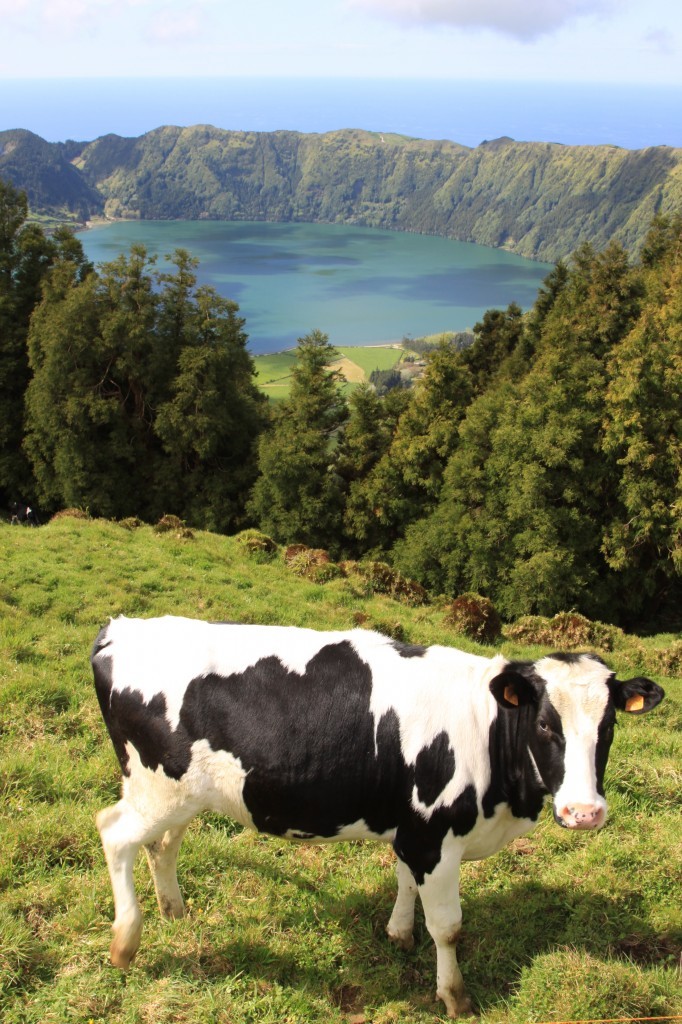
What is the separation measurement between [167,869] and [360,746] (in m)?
1.57

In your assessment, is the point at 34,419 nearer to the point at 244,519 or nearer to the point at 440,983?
the point at 244,519

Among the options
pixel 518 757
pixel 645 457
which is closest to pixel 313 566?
pixel 518 757

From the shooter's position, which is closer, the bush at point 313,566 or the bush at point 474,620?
the bush at point 474,620

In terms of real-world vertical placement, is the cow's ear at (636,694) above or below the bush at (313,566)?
above

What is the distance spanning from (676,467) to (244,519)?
17.0 meters

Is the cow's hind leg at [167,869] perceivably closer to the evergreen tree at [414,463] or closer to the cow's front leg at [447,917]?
the cow's front leg at [447,917]

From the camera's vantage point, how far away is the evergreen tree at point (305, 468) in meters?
28.5

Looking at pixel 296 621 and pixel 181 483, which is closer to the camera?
pixel 296 621

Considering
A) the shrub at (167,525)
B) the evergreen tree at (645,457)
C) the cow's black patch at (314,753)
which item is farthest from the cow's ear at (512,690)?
the evergreen tree at (645,457)

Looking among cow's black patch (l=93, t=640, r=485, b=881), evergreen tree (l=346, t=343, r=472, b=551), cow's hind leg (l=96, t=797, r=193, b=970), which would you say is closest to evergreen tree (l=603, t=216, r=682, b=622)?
evergreen tree (l=346, t=343, r=472, b=551)

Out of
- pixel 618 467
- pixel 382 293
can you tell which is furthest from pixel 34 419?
pixel 382 293

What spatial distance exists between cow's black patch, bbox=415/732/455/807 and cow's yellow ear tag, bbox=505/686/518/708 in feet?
1.43

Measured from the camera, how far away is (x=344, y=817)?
406 cm

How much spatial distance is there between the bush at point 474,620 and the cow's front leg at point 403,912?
25.7 ft
